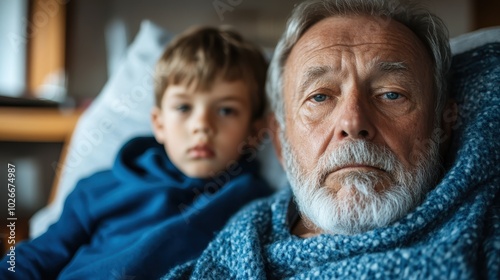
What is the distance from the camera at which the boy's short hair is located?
1231 mm

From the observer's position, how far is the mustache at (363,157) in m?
0.82

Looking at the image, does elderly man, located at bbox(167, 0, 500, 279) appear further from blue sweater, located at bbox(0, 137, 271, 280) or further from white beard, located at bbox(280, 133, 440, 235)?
blue sweater, located at bbox(0, 137, 271, 280)

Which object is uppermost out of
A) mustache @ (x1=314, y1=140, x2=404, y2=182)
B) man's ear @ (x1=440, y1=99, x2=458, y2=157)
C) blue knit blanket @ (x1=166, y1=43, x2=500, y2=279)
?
man's ear @ (x1=440, y1=99, x2=458, y2=157)

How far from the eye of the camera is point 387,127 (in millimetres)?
864

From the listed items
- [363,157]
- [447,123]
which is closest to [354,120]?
[363,157]

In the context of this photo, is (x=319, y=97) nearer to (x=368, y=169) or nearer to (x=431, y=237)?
(x=368, y=169)

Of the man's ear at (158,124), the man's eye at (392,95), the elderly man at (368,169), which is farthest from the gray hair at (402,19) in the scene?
the man's ear at (158,124)

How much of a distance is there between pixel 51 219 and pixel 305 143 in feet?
3.10

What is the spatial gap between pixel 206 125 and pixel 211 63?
17cm

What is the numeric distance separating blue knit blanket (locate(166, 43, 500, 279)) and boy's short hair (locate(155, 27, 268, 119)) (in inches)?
15.5

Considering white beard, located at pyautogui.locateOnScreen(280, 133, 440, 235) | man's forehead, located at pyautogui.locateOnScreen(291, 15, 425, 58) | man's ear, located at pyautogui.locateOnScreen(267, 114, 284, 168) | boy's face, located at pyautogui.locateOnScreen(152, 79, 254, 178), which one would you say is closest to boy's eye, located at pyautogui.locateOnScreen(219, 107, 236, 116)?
boy's face, located at pyautogui.locateOnScreen(152, 79, 254, 178)

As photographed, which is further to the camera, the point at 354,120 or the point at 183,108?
the point at 183,108

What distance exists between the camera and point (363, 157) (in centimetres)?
82

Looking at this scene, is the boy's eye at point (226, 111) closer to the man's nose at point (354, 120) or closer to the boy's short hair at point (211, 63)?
the boy's short hair at point (211, 63)
